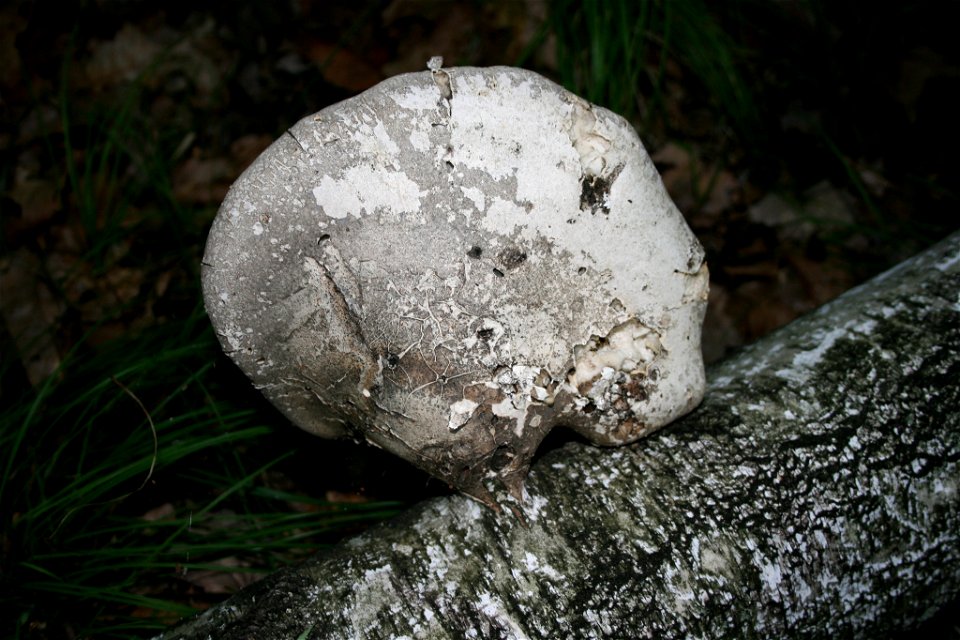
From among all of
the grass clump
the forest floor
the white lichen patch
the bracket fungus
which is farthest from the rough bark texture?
the forest floor

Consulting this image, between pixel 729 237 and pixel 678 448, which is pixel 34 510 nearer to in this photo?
pixel 678 448

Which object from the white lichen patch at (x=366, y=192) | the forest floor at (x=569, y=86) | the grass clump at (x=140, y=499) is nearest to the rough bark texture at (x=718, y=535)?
the grass clump at (x=140, y=499)

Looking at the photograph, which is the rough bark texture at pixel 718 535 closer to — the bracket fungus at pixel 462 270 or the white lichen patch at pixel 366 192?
the bracket fungus at pixel 462 270

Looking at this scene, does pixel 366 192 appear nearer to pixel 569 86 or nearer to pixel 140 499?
pixel 140 499

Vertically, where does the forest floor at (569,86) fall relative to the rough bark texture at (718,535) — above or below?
above

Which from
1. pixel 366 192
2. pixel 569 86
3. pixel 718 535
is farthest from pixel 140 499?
pixel 569 86

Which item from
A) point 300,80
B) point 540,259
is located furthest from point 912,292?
point 300,80
